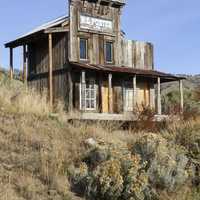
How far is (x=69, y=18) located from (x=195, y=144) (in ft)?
46.6

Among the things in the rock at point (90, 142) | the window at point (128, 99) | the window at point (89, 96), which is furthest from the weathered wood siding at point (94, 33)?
the rock at point (90, 142)

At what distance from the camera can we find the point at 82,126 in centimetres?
1539

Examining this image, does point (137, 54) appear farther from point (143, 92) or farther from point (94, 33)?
point (94, 33)

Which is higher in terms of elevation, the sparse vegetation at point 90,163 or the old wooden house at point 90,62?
the old wooden house at point 90,62

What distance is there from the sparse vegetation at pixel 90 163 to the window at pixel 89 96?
10.9 m

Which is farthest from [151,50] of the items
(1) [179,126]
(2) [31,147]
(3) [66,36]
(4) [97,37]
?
(2) [31,147]

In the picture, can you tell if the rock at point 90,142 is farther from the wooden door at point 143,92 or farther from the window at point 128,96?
the wooden door at point 143,92

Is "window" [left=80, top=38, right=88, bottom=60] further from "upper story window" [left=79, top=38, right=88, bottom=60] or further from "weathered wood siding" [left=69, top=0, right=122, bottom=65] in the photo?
"weathered wood siding" [left=69, top=0, right=122, bottom=65]

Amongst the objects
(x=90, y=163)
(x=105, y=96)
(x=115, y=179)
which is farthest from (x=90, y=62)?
(x=115, y=179)

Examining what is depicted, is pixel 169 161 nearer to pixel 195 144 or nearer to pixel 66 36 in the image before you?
pixel 195 144

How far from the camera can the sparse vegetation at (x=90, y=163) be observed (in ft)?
35.7

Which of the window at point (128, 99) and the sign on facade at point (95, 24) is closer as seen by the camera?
the sign on facade at point (95, 24)

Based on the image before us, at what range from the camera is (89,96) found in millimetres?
26938

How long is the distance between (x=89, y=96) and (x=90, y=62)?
1.82 metres
